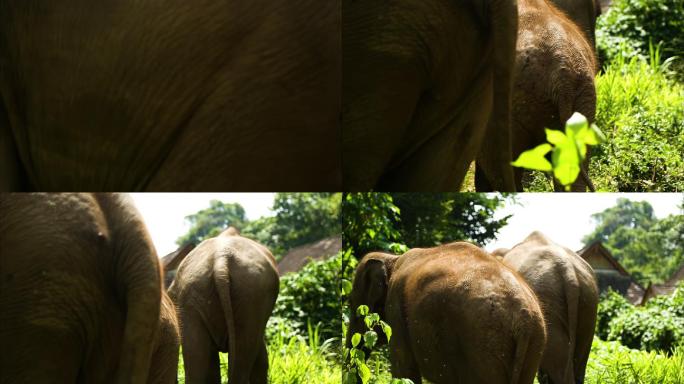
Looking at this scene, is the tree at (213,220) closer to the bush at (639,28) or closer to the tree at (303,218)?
the tree at (303,218)

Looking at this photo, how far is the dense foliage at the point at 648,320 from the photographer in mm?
3080

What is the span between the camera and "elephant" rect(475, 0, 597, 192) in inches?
113

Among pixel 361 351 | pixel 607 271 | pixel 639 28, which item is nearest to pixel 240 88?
pixel 361 351

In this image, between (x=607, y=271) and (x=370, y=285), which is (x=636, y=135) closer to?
(x=607, y=271)

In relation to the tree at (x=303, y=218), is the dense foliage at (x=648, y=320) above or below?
below

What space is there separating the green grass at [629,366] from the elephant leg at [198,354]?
44.3 inches

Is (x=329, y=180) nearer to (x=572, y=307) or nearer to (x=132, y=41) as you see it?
(x=132, y=41)

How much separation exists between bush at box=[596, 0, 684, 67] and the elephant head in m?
0.92

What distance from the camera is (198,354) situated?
9.03ft

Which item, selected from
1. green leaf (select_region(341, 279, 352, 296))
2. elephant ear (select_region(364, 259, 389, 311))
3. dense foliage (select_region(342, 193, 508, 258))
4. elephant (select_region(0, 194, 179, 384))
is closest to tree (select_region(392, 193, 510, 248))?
dense foliage (select_region(342, 193, 508, 258))

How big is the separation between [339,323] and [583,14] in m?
1.19

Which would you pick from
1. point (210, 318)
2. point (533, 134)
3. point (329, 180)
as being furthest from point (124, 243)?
point (533, 134)

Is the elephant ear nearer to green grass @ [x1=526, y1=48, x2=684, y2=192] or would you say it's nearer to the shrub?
green grass @ [x1=526, y1=48, x2=684, y2=192]

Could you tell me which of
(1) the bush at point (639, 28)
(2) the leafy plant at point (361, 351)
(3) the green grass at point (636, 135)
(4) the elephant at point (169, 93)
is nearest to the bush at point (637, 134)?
(3) the green grass at point (636, 135)
